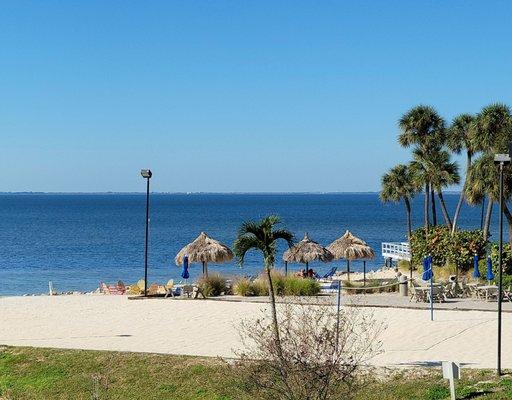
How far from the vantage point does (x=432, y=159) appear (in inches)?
1848

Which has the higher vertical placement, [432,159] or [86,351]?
[432,159]

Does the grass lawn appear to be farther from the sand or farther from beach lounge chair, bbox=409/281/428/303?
beach lounge chair, bbox=409/281/428/303

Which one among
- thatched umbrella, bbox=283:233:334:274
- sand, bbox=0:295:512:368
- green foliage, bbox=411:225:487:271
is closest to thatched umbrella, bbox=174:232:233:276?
thatched umbrella, bbox=283:233:334:274

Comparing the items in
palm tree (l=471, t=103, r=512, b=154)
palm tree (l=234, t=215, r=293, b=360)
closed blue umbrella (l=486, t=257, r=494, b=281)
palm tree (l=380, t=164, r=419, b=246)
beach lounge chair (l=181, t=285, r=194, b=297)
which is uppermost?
palm tree (l=471, t=103, r=512, b=154)

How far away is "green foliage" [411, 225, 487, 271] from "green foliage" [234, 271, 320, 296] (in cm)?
1042

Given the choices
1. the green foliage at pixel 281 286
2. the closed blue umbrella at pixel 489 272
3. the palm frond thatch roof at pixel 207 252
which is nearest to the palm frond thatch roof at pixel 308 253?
the palm frond thatch roof at pixel 207 252

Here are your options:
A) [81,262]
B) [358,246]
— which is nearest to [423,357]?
[358,246]

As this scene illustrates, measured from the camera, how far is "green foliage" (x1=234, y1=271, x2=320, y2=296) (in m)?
29.7

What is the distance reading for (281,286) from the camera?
98.0 ft

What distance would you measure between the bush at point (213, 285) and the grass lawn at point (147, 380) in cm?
1086

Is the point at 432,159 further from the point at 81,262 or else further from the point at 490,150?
the point at 81,262

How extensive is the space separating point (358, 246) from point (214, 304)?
13163mm

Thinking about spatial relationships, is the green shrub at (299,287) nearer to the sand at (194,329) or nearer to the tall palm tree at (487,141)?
the sand at (194,329)

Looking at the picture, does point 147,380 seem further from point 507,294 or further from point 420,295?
point 507,294
